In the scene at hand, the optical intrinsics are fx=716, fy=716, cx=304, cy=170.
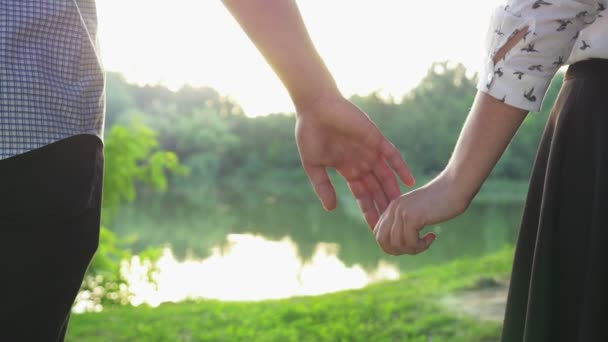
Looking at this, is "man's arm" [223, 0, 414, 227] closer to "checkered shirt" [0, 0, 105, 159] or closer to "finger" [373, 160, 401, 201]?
"finger" [373, 160, 401, 201]

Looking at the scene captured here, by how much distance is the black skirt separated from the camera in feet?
3.11

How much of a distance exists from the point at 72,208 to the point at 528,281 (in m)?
0.65

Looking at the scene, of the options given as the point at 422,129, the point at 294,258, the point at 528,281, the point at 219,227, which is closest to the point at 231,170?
the point at 422,129

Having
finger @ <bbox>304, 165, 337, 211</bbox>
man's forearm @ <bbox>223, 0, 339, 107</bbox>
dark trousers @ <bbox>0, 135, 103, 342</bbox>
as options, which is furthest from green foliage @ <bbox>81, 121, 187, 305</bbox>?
dark trousers @ <bbox>0, 135, 103, 342</bbox>

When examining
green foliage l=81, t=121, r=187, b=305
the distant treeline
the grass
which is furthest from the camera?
the distant treeline

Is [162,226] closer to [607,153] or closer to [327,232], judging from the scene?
[327,232]

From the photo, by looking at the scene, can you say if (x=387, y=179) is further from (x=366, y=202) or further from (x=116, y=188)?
(x=116, y=188)

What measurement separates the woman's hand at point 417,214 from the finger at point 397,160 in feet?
0.53

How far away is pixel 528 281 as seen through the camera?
1058mm

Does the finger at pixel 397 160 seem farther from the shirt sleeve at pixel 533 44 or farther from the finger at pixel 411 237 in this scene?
the shirt sleeve at pixel 533 44

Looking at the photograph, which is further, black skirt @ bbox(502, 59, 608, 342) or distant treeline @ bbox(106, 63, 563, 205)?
distant treeline @ bbox(106, 63, 563, 205)

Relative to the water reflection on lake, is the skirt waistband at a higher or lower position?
higher

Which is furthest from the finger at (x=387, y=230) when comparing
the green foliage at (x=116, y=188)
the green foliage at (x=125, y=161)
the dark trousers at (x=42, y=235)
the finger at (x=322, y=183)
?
the green foliage at (x=125, y=161)

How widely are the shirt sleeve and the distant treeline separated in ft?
73.7
